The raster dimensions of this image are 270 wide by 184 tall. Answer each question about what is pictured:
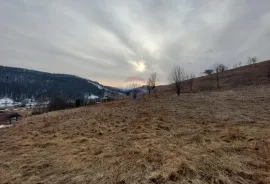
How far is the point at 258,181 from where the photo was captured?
4.51 metres

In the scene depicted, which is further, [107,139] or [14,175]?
[107,139]

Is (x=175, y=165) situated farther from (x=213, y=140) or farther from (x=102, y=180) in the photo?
(x=213, y=140)

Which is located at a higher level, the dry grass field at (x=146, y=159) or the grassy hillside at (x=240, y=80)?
the grassy hillside at (x=240, y=80)

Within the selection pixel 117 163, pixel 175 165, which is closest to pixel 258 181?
pixel 175 165

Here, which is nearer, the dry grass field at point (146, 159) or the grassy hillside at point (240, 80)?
the dry grass field at point (146, 159)

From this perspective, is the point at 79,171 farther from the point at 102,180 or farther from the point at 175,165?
the point at 175,165

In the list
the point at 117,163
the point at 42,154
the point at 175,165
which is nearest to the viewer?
the point at 175,165

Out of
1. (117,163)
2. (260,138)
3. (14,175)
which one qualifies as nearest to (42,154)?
(14,175)

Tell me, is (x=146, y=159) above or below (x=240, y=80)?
below

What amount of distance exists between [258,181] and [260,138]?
3.87 metres

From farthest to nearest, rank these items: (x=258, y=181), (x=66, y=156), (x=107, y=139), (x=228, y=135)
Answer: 1. (x=107, y=139)
2. (x=228, y=135)
3. (x=66, y=156)
4. (x=258, y=181)

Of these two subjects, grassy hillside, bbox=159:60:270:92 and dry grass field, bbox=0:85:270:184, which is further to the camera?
grassy hillside, bbox=159:60:270:92

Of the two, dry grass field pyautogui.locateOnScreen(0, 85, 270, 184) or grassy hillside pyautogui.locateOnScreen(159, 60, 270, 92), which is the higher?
grassy hillside pyautogui.locateOnScreen(159, 60, 270, 92)

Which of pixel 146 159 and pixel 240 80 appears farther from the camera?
pixel 240 80
